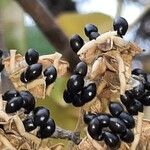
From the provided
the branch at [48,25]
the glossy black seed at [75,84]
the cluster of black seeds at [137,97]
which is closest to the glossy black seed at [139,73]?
the cluster of black seeds at [137,97]

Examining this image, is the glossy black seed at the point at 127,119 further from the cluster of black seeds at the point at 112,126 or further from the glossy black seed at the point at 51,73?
the glossy black seed at the point at 51,73

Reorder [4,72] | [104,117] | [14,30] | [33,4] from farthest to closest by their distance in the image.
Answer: [14,30], [33,4], [4,72], [104,117]

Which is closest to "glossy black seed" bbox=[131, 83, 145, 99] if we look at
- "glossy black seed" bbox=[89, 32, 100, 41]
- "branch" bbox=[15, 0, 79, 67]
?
"glossy black seed" bbox=[89, 32, 100, 41]

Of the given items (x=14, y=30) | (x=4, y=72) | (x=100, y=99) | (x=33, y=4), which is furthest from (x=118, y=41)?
(x=14, y=30)

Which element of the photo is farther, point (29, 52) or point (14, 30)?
point (14, 30)

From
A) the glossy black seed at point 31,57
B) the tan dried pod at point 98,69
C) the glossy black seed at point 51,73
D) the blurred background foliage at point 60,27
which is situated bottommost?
the blurred background foliage at point 60,27

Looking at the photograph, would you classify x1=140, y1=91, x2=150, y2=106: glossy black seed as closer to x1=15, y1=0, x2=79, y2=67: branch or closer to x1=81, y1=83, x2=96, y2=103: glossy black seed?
x1=81, y1=83, x2=96, y2=103: glossy black seed

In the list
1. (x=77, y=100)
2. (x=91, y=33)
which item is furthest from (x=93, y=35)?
(x=77, y=100)

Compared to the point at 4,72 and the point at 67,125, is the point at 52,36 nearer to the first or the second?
the point at 67,125
